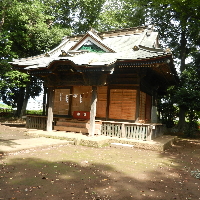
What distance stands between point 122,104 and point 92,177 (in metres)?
7.56

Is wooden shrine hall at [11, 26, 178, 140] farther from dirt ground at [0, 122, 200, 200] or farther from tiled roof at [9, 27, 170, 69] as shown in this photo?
dirt ground at [0, 122, 200, 200]

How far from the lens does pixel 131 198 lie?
375 cm

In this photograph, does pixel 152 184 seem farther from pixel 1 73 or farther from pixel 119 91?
pixel 1 73

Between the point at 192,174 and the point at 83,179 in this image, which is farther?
the point at 192,174

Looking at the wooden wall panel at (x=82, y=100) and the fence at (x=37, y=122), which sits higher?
the wooden wall panel at (x=82, y=100)

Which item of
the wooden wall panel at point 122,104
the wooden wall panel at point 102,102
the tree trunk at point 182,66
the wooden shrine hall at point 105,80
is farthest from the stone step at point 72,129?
the tree trunk at point 182,66

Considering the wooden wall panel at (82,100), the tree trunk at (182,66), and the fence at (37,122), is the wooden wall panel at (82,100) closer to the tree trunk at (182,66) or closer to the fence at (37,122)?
the fence at (37,122)

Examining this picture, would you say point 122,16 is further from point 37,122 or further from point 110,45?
point 37,122

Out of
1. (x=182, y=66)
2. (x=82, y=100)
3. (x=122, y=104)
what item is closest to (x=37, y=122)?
(x=82, y=100)

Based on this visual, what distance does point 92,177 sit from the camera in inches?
192

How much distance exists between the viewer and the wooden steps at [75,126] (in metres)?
11.2

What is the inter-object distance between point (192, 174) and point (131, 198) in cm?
305

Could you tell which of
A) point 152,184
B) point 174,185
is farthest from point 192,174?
point 152,184

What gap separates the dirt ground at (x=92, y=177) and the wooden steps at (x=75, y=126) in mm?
3895
